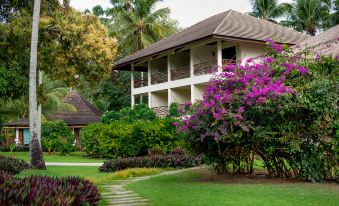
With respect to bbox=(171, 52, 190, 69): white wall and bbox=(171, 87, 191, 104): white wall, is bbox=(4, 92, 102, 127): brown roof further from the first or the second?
bbox=(171, 87, 191, 104): white wall

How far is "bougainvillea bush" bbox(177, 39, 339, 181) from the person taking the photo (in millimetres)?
10102

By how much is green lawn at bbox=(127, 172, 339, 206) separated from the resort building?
1301cm

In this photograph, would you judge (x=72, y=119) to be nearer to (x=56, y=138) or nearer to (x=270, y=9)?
(x=56, y=138)

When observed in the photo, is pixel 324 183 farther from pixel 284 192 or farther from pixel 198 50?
pixel 198 50

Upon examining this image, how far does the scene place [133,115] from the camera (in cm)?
2603

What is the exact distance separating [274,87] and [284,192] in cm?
241

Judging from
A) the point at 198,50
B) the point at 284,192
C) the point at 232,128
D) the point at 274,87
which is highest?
the point at 198,50

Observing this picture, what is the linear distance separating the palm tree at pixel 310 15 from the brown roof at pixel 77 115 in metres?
20.9

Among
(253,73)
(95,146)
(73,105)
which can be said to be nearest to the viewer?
(253,73)

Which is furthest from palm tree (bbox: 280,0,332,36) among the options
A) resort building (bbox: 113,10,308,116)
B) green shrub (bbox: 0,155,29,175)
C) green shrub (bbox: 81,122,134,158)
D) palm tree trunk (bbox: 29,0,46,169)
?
green shrub (bbox: 0,155,29,175)

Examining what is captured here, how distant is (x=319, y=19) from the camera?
44.2 metres

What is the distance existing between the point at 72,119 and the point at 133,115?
564 inches

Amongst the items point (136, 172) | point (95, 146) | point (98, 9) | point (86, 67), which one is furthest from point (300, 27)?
point (136, 172)

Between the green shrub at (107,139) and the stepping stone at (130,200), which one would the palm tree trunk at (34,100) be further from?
the stepping stone at (130,200)
